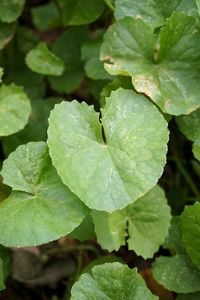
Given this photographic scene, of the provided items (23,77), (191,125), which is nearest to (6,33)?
(23,77)

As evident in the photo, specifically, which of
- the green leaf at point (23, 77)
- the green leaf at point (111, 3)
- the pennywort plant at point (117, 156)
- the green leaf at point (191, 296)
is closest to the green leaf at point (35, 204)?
the pennywort plant at point (117, 156)

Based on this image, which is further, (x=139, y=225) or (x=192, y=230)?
(x=139, y=225)

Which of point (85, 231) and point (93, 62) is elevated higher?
point (93, 62)

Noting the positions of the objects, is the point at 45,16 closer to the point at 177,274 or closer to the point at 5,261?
the point at 5,261

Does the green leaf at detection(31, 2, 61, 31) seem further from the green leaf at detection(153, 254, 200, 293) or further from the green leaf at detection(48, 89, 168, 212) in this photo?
the green leaf at detection(153, 254, 200, 293)

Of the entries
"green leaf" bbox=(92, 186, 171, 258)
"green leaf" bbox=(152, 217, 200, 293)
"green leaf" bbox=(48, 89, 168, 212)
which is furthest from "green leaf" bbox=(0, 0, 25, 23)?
"green leaf" bbox=(152, 217, 200, 293)

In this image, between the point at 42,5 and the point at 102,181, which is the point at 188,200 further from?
the point at 42,5

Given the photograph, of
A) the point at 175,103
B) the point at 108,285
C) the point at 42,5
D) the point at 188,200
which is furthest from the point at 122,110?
the point at 42,5
